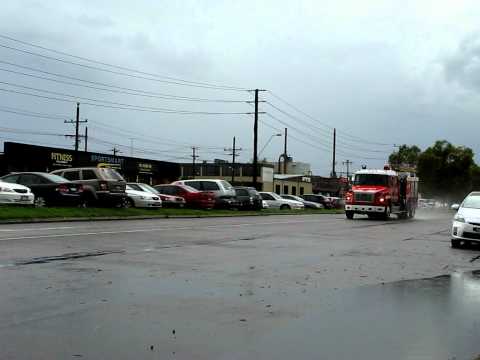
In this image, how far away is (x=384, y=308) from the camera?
287 inches

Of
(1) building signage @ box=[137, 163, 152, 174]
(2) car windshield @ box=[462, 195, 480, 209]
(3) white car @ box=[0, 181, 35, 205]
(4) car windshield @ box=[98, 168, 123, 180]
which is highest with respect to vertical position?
(1) building signage @ box=[137, 163, 152, 174]

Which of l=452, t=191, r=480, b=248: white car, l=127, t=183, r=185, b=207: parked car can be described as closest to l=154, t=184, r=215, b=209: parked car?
l=127, t=183, r=185, b=207: parked car

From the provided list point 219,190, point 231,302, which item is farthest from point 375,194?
point 231,302

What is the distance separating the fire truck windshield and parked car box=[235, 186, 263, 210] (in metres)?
6.32

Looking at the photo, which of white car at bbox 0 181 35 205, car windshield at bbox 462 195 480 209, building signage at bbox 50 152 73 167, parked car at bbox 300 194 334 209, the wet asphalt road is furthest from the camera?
parked car at bbox 300 194 334 209

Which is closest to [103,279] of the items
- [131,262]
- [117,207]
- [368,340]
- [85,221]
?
[131,262]

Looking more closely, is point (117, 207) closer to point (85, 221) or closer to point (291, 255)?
point (85, 221)

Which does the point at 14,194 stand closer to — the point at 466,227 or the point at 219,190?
the point at 219,190

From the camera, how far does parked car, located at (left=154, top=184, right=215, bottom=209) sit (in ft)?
104

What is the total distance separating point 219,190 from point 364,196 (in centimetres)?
765

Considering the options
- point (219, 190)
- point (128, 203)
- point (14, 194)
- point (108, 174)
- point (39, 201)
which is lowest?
point (128, 203)

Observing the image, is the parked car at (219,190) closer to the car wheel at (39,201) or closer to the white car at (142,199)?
the white car at (142,199)

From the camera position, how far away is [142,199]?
91.9 ft

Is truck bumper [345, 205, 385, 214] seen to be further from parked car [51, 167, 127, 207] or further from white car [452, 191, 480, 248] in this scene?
white car [452, 191, 480, 248]
